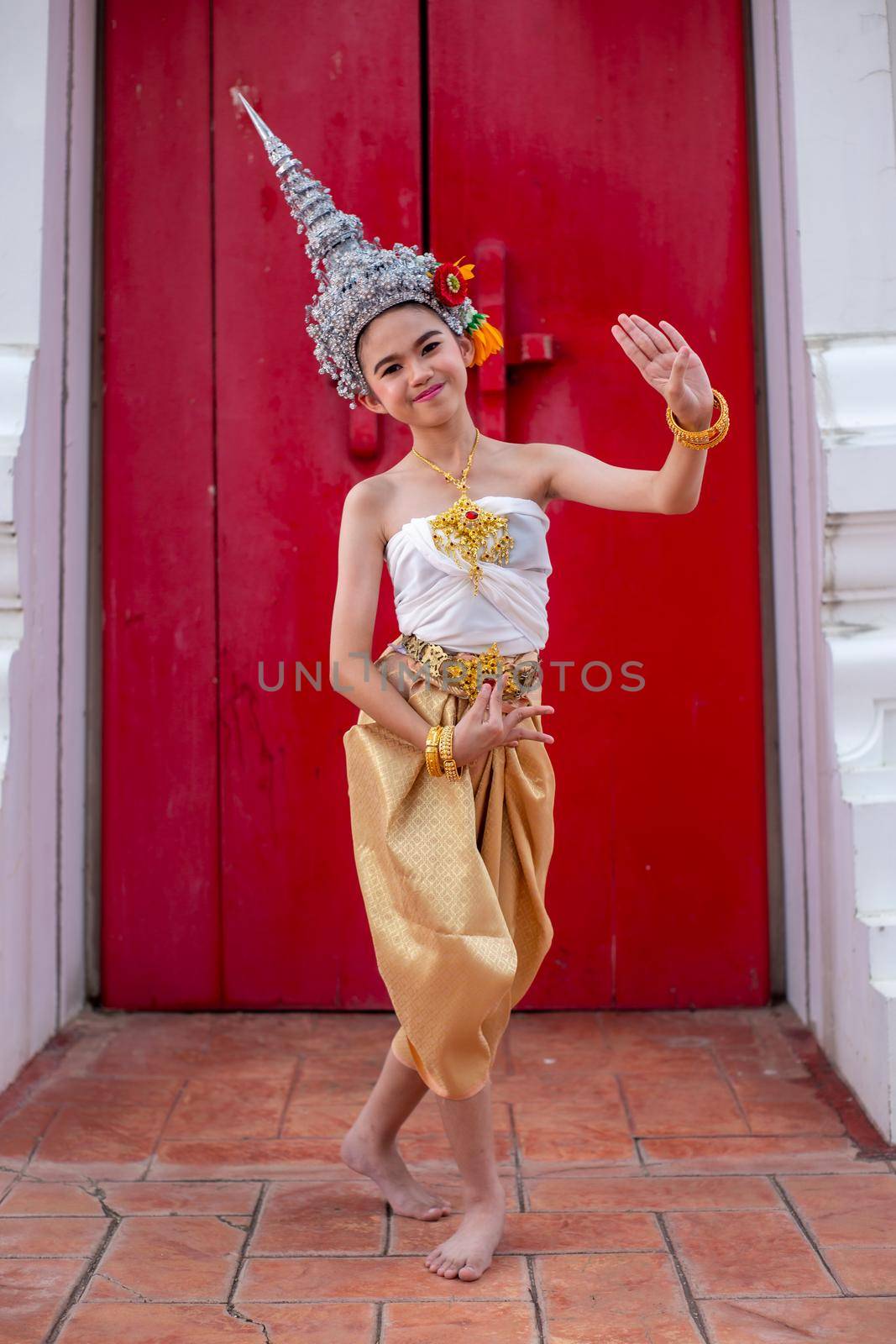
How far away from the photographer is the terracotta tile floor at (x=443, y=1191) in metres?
1.89

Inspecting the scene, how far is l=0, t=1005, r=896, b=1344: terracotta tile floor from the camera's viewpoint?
1.89 metres

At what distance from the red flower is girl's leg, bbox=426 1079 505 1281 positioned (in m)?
1.30

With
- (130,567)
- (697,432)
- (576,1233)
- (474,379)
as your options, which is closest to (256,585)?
(130,567)

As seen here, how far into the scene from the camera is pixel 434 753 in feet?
6.77

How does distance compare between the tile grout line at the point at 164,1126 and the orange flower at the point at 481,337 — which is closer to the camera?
the orange flower at the point at 481,337

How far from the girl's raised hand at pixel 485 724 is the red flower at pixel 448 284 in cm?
65

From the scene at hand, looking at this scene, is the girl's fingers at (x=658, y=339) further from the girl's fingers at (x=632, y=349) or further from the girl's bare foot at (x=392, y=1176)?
the girl's bare foot at (x=392, y=1176)

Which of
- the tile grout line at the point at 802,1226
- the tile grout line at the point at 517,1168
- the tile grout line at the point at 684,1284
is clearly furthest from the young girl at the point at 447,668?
the tile grout line at the point at 802,1226

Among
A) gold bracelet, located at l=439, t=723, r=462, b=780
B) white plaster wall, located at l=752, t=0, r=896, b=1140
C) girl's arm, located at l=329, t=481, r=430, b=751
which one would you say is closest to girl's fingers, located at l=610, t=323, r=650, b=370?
girl's arm, located at l=329, t=481, r=430, b=751

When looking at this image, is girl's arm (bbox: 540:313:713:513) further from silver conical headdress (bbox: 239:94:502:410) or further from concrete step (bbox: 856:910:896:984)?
concrete step (bbox: 856:910:896:984)

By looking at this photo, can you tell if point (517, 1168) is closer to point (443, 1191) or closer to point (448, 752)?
point (443, 1191)

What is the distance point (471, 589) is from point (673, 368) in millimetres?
471

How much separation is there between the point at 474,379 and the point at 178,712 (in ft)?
3.75

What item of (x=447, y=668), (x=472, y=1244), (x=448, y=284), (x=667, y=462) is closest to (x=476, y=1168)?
(x=472, y=1244)
